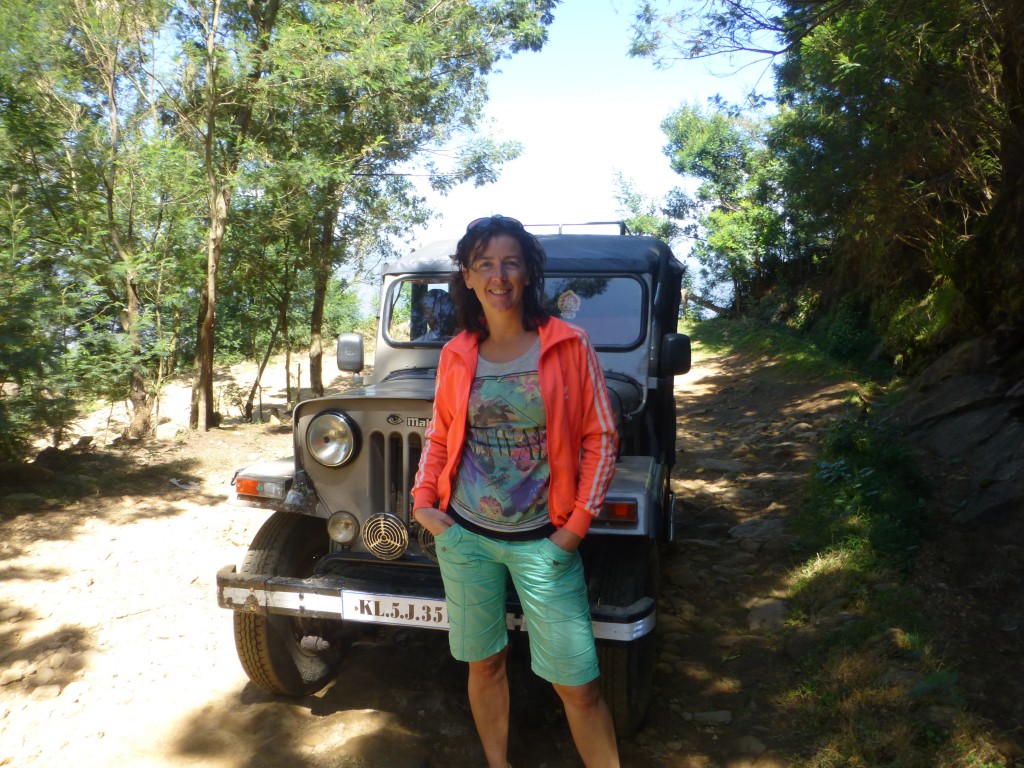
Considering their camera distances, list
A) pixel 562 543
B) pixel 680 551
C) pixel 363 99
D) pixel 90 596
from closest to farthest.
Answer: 1. pixel 562 543
2. pixel 90 596
3. pixel 680 551
4. pixel 363 99

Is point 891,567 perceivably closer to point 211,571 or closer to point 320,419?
point 320,419

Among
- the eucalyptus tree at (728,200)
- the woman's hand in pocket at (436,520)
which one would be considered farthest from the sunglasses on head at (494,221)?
the eucalyptus tree at (728,200)

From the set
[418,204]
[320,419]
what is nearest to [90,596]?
[320,419]

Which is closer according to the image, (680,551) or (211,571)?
(211,571)

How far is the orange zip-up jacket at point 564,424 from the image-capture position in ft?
7.55

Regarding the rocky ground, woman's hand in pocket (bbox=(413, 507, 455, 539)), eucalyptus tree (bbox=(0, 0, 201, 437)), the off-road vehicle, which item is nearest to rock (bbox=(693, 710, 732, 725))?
the rocky ground

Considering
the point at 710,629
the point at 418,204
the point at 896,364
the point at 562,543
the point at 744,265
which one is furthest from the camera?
the point at 744,265

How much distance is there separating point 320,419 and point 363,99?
926cm

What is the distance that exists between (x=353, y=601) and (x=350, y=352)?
1883 millimetres

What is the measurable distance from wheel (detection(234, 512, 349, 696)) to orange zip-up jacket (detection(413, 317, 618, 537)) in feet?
4.43

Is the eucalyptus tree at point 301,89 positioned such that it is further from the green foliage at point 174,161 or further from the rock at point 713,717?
the rock at point 713,717

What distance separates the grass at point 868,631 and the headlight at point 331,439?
2148 mm

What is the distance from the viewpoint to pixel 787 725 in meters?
3.44

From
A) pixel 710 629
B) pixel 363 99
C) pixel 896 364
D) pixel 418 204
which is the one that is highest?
pixel 363 99
